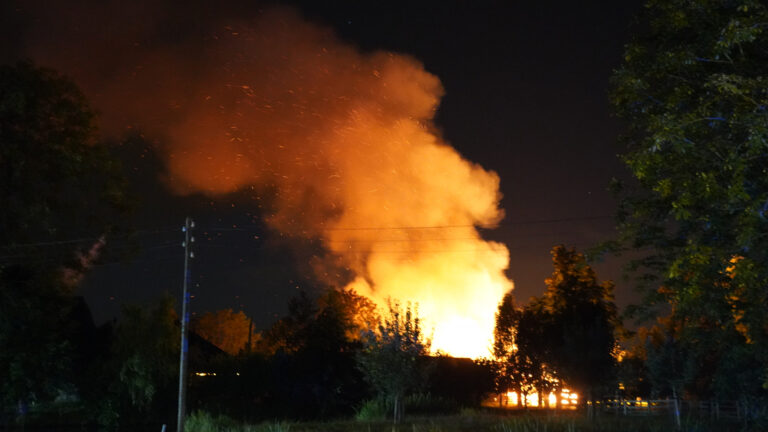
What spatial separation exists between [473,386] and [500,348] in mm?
3807

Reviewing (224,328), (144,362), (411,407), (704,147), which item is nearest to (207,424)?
(411,407)

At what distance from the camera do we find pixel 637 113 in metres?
24.4

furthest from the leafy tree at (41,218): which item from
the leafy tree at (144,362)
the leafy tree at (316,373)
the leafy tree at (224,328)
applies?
the leafy tree at (224,328)

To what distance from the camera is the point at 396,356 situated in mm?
36031

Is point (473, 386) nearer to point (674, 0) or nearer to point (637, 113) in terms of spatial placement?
point (637, 113)

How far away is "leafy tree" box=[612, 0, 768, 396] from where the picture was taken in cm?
1808

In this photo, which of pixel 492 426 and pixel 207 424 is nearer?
pixel 492 426

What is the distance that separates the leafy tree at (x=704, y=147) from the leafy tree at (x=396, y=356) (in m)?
13.0

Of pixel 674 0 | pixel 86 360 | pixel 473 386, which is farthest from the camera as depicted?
pixel 473 386

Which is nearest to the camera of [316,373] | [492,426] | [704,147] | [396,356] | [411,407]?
[704,147]

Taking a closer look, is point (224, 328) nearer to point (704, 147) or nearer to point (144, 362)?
point (144, 362)

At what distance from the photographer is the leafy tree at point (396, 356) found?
35688 mm

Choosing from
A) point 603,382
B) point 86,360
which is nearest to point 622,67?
point 603,382

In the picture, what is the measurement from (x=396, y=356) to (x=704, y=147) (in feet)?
64.4
